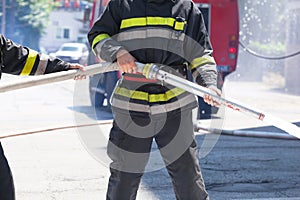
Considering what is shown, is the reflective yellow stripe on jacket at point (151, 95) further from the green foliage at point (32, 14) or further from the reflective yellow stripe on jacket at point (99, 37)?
the green foliage at point (32, 14)

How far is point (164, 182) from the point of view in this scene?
6.06 metres

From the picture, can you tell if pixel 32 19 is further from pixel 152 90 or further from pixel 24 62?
pixel 152 90

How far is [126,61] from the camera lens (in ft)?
12.2

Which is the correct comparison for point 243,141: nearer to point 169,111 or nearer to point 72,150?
point 72,150

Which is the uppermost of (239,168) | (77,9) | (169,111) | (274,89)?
(169,111)

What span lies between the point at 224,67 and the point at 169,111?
8677mm

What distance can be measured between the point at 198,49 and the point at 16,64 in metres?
1.07

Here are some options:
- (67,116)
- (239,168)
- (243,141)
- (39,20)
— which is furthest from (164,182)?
(39,20)

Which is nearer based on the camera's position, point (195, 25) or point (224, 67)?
point (195, 25)

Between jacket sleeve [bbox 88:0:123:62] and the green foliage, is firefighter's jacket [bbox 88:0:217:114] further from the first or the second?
the green foliage

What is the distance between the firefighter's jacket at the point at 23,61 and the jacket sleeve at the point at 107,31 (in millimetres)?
264

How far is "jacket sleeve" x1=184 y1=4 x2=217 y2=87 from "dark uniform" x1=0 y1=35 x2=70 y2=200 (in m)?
0.75

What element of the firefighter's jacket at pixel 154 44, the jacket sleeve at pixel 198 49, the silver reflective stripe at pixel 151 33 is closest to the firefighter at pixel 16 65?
the firefighter's jacket at pixel 154 44

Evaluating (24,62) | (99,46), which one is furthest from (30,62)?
(99,46)
